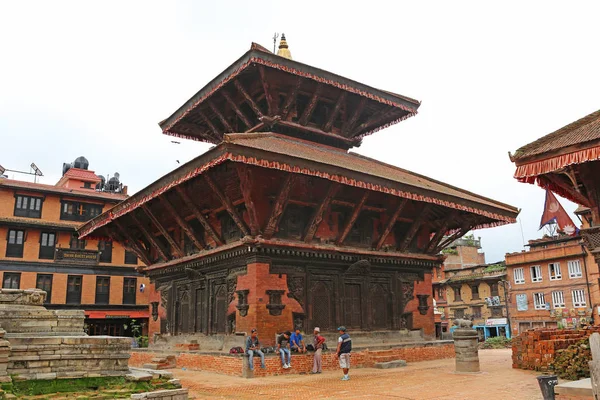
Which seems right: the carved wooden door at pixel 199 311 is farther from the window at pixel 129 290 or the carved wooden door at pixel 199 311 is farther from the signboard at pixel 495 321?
the signboard at pixel 495 321

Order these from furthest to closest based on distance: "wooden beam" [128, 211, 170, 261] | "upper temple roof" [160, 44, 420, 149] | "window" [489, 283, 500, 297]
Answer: "window" [489, 283, 500, 297]
"wooden beam" [128, 211, 170, 261]
"upper temple roof" [160, 44, 420, 149]

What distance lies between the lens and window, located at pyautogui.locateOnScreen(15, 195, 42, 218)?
122 ft

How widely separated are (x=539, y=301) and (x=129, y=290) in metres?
37.1

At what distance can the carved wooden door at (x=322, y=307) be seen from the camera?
17453 millimetres

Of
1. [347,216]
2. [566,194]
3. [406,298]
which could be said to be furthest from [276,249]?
[566,194]

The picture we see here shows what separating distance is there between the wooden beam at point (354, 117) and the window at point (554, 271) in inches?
1336

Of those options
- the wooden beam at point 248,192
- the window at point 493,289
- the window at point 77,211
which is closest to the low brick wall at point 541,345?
the wooden beam at point 248,192

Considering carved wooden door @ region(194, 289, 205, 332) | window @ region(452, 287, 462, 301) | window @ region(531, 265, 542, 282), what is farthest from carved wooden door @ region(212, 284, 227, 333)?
window @ region(452, 287, 462, 301)

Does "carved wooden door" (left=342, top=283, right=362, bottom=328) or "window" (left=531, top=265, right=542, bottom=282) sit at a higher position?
"window" (left=531, top=265, right=542, bottom=282)

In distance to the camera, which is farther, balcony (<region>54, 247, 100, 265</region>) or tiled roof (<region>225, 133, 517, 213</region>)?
balcony (<region>54, 247, 100, 265</region>)

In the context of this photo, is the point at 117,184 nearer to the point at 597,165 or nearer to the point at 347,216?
the point at 347,216

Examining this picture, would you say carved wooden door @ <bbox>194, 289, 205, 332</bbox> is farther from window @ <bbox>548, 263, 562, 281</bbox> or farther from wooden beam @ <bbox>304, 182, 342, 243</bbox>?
window @ <bbox>548, 263, 562, 281</bbox>

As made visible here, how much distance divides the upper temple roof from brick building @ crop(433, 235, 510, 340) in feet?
111

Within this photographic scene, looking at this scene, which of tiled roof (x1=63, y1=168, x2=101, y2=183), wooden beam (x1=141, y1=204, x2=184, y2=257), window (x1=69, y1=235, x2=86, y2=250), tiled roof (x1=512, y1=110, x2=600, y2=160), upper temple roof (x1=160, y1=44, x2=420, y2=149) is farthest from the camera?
tiled roof (x1=63, y1=168, x2=101, y2=183)
